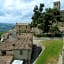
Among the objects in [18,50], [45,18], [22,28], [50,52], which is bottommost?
[50,52]

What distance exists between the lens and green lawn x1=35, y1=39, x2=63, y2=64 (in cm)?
5988

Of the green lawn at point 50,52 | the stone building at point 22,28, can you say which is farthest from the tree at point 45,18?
the green lawn at point 50,52

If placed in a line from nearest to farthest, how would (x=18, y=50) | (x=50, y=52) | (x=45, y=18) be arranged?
(x=18, y=50)
(x=50, y=52)
(x=45, y=18)

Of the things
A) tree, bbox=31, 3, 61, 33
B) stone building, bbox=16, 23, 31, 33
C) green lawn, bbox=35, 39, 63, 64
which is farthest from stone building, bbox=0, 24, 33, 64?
tree, bbox=31, 3, 61, 33

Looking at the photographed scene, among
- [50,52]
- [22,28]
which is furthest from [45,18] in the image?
[50,52]

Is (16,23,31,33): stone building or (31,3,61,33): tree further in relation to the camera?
(31,3,61,33): tree

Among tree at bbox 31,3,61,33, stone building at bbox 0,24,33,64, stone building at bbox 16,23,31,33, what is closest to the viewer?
stone building at bbox 0,24,33,64

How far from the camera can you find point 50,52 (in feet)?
217

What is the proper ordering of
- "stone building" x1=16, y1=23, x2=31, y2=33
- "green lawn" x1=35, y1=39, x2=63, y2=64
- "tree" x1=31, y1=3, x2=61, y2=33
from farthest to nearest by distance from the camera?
"tree" x1=31, y1=3, x2=61, y2=33, "stone building" x1=16, y1=23, x2=31, y2=33, "green lawn" x1=35, y1=39, x2=63, y2=64

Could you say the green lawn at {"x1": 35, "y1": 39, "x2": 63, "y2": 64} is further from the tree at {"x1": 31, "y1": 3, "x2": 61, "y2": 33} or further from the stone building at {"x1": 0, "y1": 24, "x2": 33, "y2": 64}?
the tree at {"x1": 31, "y1": 3, "x2": 61, "y2": 33}

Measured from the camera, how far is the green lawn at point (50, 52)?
196 feet

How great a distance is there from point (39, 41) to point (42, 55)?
15.8 meters

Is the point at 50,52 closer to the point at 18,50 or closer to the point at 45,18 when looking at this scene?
the point at 18,50

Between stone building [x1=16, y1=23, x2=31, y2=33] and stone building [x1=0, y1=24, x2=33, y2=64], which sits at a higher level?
stone building [x1=16, y1=23, x2=31, y2=33]
